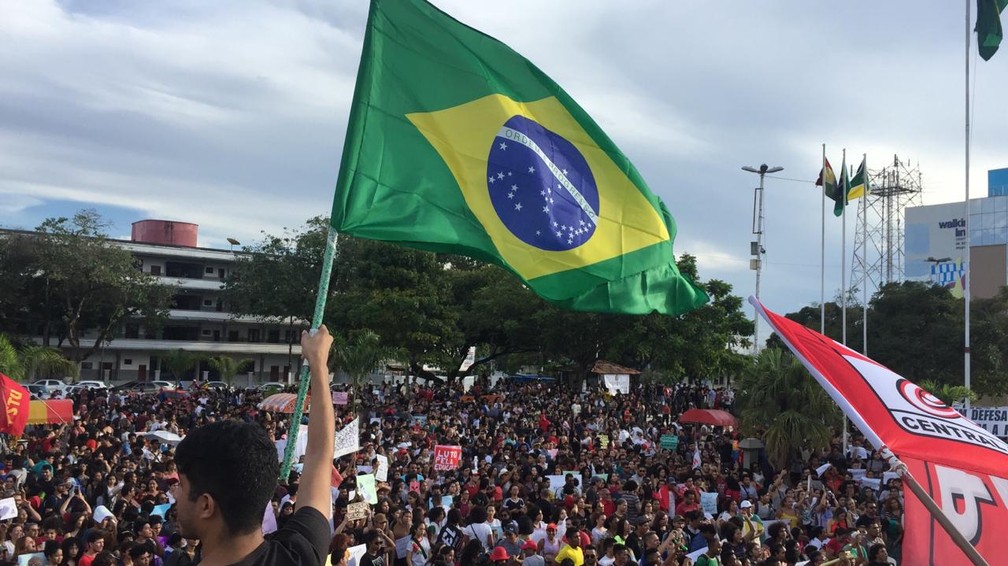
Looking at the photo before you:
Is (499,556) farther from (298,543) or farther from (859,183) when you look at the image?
(859,183)

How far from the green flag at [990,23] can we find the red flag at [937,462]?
2013cm

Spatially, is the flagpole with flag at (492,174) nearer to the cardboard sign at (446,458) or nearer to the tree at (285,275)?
the cardboard sign at (446,458)

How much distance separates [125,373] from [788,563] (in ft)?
186

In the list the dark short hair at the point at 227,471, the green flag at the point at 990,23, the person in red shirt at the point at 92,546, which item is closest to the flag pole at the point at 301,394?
the dark short hair at the point at 227,471

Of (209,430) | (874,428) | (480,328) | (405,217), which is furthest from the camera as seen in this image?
(480,328)

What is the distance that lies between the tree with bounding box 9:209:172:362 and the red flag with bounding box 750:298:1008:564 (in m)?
48.6

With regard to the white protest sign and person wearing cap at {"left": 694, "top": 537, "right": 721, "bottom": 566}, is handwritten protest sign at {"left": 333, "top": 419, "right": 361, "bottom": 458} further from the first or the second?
person wearing cap at {"left": 694, "top": 537, "right": 721, "bottom": 566}

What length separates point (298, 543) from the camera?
2.38 metres

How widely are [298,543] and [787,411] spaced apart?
19.9 metres

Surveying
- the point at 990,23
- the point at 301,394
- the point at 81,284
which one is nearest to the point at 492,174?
the point at 301,394

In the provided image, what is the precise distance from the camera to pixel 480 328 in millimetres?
46219

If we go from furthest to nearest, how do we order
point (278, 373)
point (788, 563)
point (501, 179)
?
point (278, 373)
point (788, 563)
point (501, 179)

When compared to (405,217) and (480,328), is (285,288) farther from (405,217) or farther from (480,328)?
(405,217)

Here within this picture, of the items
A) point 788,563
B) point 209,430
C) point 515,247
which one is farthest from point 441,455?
point 209,430
